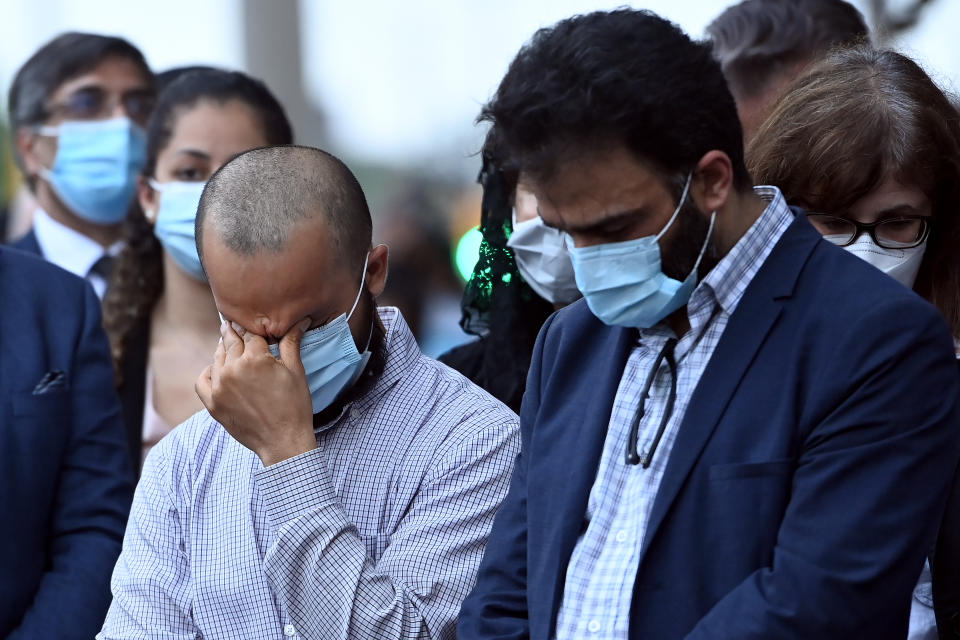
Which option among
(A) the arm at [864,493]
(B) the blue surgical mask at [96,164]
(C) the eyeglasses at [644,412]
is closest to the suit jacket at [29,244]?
(B) the blue surgical mask at [96,164]

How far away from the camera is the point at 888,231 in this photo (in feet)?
10.0

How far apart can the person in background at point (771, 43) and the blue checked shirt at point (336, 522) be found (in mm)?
1569

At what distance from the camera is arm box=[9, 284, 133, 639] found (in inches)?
137

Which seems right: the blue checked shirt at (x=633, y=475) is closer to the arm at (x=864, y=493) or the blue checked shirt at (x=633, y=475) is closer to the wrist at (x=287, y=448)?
the arm at (x=864, y=493)

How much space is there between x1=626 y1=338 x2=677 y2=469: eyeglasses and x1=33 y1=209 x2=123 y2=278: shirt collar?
3.11 metres

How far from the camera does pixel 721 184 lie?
2.51 metres

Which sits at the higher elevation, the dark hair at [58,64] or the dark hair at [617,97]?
the dark hair at [617,97]

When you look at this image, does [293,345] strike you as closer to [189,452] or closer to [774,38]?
[189,452]

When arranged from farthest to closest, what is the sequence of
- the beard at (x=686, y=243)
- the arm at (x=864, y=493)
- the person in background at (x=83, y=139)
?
the person in background at (x=83, y=139), the beard at (x=686, y=243), the arm at (x=864, y=493)

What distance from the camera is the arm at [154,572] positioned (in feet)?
9.67

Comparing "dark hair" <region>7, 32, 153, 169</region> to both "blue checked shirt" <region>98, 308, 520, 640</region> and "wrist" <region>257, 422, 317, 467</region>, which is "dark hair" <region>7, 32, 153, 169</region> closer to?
"blue checked shirt" <region>98, 308, 520, 640</region>

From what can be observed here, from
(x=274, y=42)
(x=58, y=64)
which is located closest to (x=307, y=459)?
(x=58, y=64)

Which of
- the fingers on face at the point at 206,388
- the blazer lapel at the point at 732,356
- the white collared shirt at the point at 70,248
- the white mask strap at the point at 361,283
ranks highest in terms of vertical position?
the blazer lapel at the point at 732,356

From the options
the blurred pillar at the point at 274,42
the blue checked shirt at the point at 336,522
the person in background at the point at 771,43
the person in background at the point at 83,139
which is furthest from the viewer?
the blurred pillar at the point at 274,42
